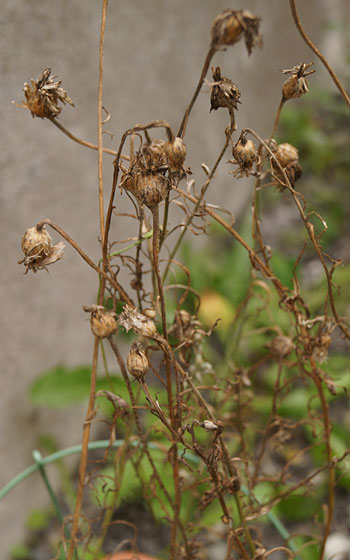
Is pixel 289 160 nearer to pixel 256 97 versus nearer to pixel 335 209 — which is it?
pixel 335 209

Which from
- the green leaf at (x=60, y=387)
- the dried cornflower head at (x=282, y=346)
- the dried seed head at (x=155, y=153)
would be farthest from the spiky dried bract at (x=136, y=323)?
the green leaf at (x=60, y=387)

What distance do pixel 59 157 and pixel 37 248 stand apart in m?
0.73

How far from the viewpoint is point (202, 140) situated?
6.12 ft

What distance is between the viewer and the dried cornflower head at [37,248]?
429 millimetres

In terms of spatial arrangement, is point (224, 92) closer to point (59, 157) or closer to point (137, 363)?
point (137, 363)

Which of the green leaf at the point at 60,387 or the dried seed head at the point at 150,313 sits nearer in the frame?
the dried seed head at the point at 150,313

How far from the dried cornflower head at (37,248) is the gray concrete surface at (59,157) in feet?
1.67

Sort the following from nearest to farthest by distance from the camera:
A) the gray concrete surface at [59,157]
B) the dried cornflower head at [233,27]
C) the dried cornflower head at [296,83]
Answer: the dried cornflower head at [233,27], the dried cornflower head at [296,83], the gray concrete surface at [59,157]

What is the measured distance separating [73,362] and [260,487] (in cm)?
48

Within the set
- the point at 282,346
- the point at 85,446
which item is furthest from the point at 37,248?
the point at 282,346

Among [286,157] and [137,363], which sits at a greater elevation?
[286,157]

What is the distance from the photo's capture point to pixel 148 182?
0.39 m

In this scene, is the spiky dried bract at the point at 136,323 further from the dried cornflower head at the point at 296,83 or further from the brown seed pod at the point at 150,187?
the dried cornflower head at the point at 296,83

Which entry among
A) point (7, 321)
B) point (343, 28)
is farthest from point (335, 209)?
point (7, 321)
